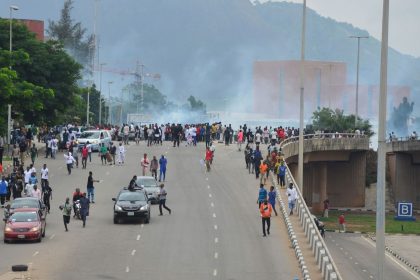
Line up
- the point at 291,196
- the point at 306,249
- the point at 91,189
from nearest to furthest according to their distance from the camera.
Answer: the point at 306,249, the point at 291,196, the point at 91,189

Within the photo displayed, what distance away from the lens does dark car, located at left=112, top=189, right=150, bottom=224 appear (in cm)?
4181

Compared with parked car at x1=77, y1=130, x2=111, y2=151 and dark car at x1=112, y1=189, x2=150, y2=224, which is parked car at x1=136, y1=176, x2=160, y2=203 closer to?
dark car at x1=112, y1=189, x2=150, y2=224

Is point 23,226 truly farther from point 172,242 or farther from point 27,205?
point 172,242

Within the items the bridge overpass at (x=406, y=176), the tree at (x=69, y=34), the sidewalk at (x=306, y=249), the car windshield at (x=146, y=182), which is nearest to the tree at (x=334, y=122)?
the bridge overpass at (x=406, y=176)

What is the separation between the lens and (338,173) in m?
111

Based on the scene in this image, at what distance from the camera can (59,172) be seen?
59219 millimetres

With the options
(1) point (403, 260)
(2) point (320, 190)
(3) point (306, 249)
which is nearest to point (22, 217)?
(3) point (306, 249)

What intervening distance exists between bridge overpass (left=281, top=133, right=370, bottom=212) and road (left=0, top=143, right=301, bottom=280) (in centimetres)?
4256

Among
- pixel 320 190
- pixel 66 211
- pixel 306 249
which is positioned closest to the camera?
pixel 306 249

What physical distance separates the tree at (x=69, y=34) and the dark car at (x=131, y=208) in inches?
4887

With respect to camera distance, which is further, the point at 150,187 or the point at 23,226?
the point at 150,187

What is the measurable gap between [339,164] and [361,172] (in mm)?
2523

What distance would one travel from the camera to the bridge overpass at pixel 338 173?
99.2 m

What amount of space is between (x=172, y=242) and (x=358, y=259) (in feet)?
74.4
